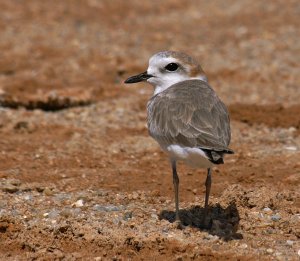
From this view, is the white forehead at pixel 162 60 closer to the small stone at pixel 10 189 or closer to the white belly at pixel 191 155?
the white belly at pixel 191 155

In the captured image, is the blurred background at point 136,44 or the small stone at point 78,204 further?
the blurred background at point 136,44

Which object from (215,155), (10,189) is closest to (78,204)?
(10,189)

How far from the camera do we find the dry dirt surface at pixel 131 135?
5820 millimetres

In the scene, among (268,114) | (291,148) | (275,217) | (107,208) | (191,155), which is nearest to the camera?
(191,155)

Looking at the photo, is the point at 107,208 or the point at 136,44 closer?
the point at 107,208

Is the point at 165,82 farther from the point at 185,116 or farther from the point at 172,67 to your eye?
the point at 185,116

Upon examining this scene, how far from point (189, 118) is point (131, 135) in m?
2.92

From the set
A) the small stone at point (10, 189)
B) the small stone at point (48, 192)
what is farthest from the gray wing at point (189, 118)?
the small stone at point (10, 189)

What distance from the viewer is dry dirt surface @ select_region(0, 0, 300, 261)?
19.1ft

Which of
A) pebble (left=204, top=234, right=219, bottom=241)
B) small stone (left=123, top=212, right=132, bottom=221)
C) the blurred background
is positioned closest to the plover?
pebble (left=204, top=234, right=219, bottom=241)

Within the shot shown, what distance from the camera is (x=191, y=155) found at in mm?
5590

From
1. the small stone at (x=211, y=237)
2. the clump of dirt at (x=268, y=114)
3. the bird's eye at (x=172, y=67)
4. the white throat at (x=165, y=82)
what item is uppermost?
the bird's eye at (x=172, y=67)

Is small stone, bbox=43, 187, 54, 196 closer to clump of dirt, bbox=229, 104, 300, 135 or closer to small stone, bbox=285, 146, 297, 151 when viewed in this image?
small stone, bbox=285, 146, 297, 151

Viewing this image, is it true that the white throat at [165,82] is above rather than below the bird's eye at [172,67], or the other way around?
below
